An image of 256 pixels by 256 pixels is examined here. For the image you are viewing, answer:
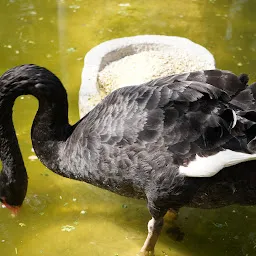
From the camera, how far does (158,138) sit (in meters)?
1.94

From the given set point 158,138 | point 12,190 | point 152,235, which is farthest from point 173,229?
point 12,190

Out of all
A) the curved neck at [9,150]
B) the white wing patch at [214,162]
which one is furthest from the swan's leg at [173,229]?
the curved neck at [9,150]

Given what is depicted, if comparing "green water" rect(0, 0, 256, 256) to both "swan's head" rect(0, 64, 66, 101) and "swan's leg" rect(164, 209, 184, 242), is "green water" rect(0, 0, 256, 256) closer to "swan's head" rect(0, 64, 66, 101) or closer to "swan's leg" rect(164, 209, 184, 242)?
"swan's leg" rect(164, 209, 184, 242)

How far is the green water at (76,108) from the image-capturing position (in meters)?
2.35

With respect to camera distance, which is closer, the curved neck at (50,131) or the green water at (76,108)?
the curved neck at (50,131)

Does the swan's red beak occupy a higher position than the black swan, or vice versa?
the black swan

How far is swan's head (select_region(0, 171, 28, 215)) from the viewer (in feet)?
7.45

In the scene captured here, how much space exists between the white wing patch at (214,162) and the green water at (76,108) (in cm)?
60

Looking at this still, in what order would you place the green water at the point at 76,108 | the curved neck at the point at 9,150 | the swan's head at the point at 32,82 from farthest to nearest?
the green water at the point at 76,108
the curved neck at the point at 9,150
the swan's head at the point at 32,82

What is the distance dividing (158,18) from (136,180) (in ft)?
8.41

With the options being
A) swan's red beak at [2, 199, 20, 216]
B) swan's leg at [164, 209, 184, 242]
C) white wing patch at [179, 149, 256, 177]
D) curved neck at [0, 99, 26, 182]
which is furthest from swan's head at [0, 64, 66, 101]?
swan's leg at [164, 209, 184, 242]

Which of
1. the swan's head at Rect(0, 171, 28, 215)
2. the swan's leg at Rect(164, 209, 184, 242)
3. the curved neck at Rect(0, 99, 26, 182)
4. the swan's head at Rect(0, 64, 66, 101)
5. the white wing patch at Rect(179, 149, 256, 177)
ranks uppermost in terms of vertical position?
the swan's head at Rect(0, 64, 66, 101)

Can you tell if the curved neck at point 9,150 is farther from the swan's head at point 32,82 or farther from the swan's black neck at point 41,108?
the swan's head at point 32,82

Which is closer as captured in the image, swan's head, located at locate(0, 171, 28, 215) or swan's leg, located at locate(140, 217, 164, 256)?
swan's leg, located at locate(140, 217, 164, 256)
